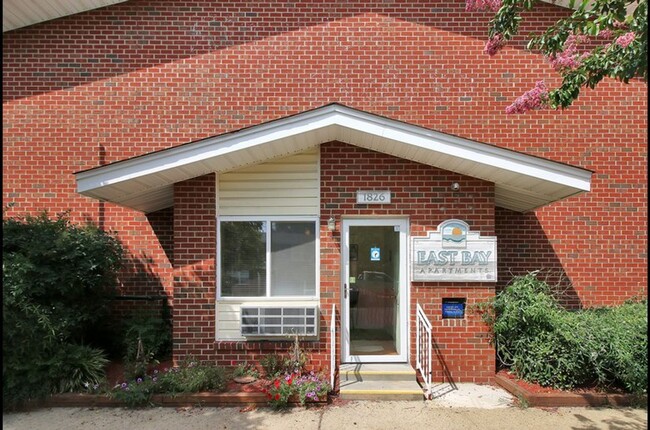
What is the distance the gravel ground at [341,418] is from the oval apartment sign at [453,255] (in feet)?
5.79

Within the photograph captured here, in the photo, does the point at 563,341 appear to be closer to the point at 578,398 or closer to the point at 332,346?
the point at 578,398

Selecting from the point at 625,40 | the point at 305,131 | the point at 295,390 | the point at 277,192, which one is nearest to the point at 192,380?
the point at 295,390

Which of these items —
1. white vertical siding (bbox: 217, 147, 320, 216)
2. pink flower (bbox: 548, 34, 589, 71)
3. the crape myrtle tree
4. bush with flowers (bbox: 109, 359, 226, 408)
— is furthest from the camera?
white vertical siding (bbox: 217, 147, 320, 216)

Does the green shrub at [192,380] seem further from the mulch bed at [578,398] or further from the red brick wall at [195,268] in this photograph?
the mulch bed at [578,398]

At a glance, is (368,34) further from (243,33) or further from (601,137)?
(601,137)

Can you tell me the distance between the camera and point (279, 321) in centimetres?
650

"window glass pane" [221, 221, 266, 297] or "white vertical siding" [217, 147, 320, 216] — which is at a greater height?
"white vertical siding" [217, 147, 320, 216]

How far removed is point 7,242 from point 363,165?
5.02 m

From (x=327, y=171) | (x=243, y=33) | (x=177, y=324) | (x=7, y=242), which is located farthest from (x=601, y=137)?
(x=7, y=242)

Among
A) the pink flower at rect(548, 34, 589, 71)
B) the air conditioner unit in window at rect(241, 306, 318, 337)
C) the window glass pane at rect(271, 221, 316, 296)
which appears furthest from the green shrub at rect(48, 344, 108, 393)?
the pink flower at rect(548, 34, 589, 71)

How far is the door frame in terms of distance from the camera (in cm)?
661

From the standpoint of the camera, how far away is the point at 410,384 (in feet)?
20.0

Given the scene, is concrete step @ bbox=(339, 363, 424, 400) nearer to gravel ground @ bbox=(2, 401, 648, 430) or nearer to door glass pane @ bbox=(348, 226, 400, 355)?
gravel ground @ bbox=(2, 401, 648, 430)

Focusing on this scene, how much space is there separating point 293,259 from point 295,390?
1846mm
